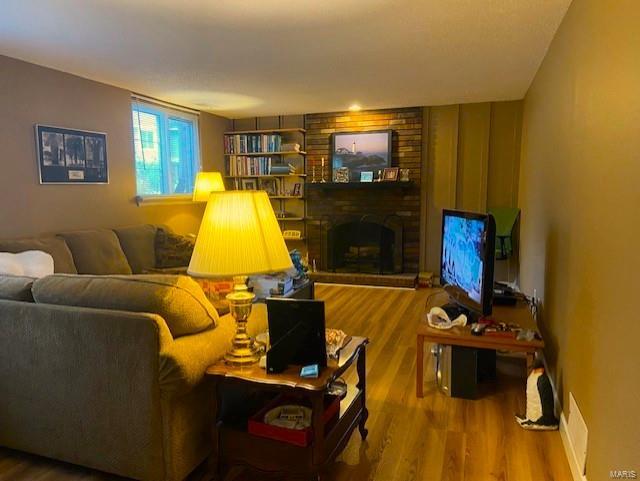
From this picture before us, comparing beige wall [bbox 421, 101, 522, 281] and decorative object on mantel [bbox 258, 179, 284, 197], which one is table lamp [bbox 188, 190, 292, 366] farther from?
decorative object on mantel [bbox 258, 179, 284, 197]

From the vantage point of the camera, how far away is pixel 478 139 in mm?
5484

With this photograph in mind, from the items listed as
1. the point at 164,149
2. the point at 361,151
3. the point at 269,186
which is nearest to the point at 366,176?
the point at 361,151

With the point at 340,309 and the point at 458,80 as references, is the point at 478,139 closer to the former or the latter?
the point at 458,80

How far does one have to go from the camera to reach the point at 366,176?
5.82m

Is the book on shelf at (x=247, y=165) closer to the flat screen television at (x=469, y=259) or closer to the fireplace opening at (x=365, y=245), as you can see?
the fireplace opening at (x=365, y=245)

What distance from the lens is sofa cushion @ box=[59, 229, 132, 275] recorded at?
3.77m

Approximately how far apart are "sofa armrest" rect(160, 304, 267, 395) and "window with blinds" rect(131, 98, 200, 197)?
138 inches

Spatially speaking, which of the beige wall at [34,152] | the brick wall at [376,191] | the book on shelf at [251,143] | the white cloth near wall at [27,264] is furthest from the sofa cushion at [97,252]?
the brick wall at [376,191]

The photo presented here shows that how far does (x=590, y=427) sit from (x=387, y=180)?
13.7 feet

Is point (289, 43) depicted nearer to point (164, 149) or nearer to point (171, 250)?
point (171, 250)

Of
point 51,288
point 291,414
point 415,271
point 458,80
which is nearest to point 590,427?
point 291,414

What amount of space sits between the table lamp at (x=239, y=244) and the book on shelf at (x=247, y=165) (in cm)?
457

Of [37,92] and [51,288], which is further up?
[37,92]

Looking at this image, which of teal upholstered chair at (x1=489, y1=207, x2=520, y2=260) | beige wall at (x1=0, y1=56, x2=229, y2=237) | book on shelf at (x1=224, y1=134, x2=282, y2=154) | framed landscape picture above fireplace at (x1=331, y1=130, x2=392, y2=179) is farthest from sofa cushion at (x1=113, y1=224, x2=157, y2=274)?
teal upholstered chair at (x1=489, y1=207, x2=520, y2=260)
